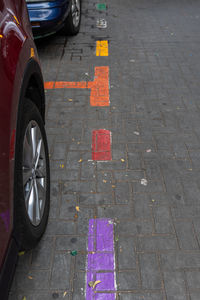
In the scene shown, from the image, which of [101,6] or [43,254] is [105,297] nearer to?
[43,254]

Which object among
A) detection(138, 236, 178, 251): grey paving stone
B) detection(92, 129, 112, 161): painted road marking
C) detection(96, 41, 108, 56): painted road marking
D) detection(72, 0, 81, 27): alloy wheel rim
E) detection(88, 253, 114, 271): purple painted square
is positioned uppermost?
detection(72, 0, 81, 27): alloy wheel rim

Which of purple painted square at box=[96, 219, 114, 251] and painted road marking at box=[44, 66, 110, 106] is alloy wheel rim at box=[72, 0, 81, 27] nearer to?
painted road marking at box=[44, 66, 110, 106]

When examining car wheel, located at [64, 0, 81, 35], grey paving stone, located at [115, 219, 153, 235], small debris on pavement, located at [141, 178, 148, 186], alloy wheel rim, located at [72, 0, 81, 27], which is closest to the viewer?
grey paving stone, located at [115, 219, 153, 235]

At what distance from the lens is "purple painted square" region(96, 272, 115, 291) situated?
2.40 m

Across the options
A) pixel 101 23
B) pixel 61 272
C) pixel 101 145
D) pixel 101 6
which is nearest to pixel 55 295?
pixel 61 272

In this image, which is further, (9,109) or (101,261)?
(101,261)

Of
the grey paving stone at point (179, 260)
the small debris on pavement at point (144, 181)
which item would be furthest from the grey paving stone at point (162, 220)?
the small debris on pavement at point (144, 181)

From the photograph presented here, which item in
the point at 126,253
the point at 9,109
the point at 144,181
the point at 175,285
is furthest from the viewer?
the point at 144,181

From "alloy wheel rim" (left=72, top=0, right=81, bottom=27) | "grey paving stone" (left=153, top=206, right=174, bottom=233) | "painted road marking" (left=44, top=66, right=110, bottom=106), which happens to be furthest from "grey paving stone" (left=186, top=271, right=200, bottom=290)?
"alloy wheel rim" (left=72, top=0, right=81, bottom=27)

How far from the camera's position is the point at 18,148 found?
6.40 ft

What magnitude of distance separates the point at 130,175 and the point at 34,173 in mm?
1292

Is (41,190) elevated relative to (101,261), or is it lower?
elevated

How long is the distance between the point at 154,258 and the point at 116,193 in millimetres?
837

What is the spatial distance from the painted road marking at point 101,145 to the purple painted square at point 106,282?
4.91 ft
